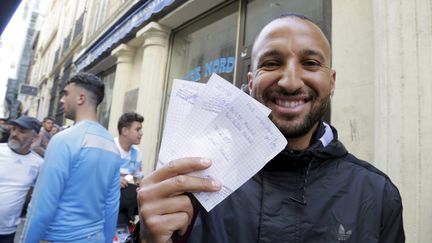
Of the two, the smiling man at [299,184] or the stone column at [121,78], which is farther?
the stone column at [121,78]

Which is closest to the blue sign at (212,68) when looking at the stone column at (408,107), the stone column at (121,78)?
the stone column at (121,78)

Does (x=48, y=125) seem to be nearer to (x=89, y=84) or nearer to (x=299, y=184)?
(x=89, y=84)

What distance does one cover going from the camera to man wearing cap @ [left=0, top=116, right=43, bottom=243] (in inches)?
114

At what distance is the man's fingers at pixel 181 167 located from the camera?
73cm

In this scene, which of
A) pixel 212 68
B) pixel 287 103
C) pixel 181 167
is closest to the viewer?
pixel 181 167

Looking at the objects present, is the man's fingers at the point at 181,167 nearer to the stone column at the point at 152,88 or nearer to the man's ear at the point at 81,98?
the man's ear at the point at 81,98

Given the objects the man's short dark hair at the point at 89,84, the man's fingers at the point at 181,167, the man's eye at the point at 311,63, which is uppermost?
the man's short dark hair at the point at 89,84

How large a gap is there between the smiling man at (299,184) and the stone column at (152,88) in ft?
17.0

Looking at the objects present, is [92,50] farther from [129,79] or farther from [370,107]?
[370,107]

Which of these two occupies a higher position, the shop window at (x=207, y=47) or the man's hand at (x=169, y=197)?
the shop window at (x=207, y=47)

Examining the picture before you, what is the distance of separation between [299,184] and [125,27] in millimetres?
7401

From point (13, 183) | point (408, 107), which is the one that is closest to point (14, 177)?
point (13, 183)

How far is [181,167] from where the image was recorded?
29.3 inches

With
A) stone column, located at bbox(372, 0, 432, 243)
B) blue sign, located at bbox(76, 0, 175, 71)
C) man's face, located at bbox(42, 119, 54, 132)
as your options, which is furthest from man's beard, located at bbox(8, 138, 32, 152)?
man's face, located at bbox(42, 119, 54, 132)
